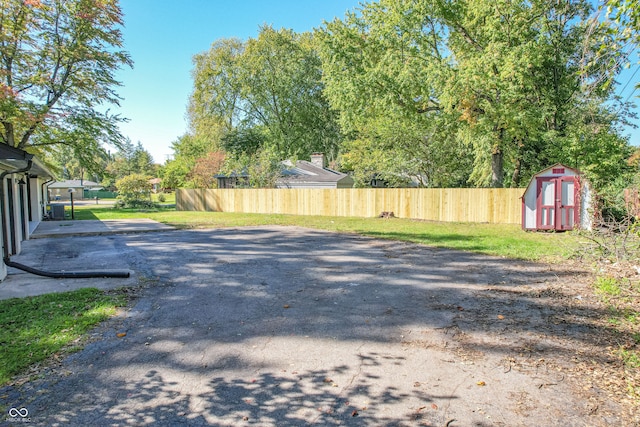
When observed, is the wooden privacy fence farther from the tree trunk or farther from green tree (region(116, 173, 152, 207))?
green tree (region(116, 173, 152, 207))

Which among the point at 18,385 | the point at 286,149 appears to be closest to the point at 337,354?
the point at 18,385

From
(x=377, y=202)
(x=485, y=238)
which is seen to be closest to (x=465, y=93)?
(x=377, y=202)

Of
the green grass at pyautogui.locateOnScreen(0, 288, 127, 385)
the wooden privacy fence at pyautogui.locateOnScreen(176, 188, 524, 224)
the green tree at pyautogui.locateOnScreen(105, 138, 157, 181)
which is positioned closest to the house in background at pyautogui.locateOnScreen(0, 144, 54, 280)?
the green grass at pyautogui.locateOnScreen(0, 288, 127, 385)

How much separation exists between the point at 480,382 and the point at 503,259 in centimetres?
584

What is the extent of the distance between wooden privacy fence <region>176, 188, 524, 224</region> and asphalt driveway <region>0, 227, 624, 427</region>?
980 cm

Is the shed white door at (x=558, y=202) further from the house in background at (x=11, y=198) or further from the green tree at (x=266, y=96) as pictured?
the green tree at (x=266, y=96)

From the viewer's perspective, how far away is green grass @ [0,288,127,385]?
3.42 meters

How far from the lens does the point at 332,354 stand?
137 inches

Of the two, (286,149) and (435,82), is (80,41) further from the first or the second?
(286,149)

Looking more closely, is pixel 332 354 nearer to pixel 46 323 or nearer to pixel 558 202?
pixel 46 323

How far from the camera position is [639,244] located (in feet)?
20.3

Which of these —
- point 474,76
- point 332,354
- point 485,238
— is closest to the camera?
point 332,354

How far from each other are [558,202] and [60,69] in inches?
843

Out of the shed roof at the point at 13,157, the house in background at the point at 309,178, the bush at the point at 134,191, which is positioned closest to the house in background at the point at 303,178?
the house in background at the point at 309,178
